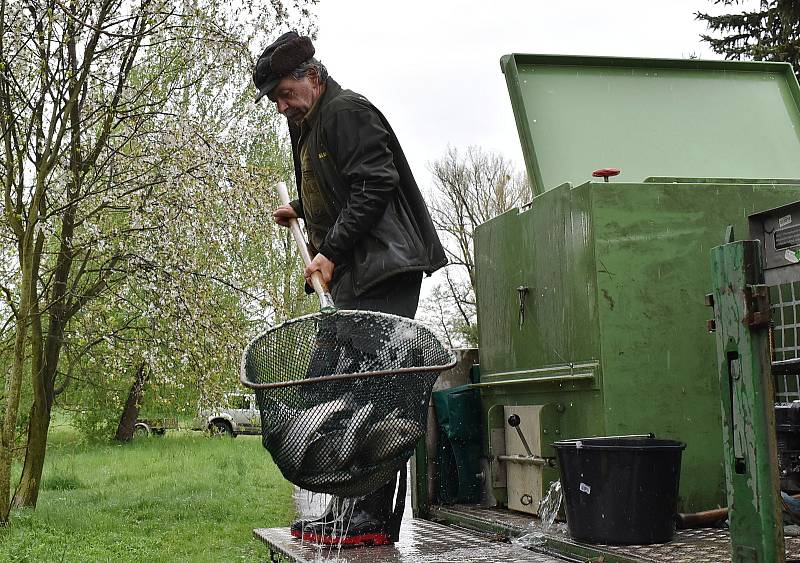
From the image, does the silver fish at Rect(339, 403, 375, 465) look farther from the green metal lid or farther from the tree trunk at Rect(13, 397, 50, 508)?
the tree trunk at Rect(13, 397, 50, 508)

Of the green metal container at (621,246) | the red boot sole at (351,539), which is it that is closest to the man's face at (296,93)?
the green metal container at (621,246)

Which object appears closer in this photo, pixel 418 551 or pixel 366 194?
pixel 418 551

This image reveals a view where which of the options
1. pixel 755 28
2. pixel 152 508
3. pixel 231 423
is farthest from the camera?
pixel 231 423

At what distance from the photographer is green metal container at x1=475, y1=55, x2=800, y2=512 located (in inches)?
162

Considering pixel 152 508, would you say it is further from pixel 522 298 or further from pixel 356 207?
pixel 356 207

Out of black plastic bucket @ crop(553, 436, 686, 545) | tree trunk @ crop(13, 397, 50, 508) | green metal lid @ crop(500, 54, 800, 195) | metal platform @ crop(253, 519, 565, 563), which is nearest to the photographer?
metal platform @ crop(253, 519, 565, 563)

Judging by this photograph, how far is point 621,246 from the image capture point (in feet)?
13.5

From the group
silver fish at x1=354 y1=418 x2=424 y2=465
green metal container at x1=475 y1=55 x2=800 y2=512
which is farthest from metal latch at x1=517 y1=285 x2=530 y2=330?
silver fish at x1=354 y1=418 x2=424 y2=465

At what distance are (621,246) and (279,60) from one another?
1587 millimetres

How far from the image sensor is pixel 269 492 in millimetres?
12852

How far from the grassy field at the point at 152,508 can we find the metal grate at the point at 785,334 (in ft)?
14.8

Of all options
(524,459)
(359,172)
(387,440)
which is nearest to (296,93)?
(359,172)

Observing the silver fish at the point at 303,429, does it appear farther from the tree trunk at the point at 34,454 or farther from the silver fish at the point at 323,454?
the tree trunk at the point at 34,454

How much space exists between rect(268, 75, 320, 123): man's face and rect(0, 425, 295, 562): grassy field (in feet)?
14.3
